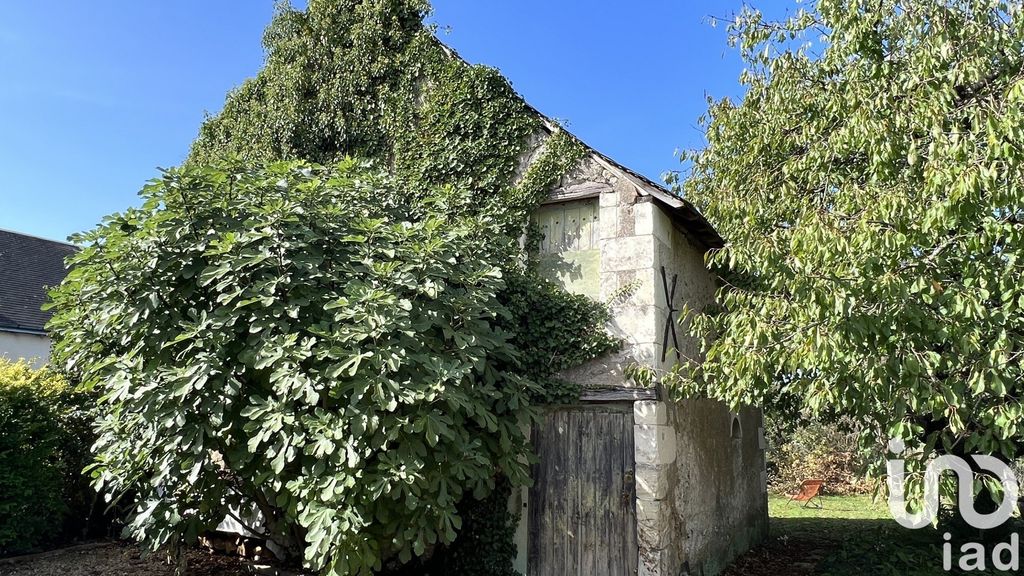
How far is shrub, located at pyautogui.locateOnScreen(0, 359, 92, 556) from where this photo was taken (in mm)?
7352

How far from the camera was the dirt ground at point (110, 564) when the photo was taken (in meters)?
7.12

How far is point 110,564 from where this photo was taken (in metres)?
7.44

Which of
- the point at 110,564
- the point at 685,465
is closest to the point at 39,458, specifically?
the point at 110,564

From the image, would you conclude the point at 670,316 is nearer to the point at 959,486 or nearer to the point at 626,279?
the point at 626,279

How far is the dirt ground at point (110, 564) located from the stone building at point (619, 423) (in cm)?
327

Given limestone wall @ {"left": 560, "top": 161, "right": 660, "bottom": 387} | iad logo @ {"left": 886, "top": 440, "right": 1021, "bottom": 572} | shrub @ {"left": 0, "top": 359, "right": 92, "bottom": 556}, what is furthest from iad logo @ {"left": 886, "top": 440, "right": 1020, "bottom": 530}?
shrub @ {"left": 0, "top": 359, "right": 92, "bottom": 556}

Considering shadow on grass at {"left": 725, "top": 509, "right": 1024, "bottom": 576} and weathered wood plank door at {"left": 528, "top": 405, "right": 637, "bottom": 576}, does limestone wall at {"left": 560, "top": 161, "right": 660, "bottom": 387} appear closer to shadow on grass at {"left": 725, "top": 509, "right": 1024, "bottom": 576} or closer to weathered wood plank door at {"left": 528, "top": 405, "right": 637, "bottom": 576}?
weathered wood plank door at {"left": 528, "top": 405, "right": 637, "bottom": 576}

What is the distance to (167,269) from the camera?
18.2 feet

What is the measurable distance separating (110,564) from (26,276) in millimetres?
14779

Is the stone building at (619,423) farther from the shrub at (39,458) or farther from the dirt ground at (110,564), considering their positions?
the shrub at (39,458)

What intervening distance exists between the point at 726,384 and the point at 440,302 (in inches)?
104

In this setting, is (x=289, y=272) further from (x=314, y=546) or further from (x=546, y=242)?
(x=546, y=242)

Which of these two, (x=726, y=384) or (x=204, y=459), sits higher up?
(x=726, y=384)

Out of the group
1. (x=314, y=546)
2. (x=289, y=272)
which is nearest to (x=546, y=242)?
(x=289, y=272)
